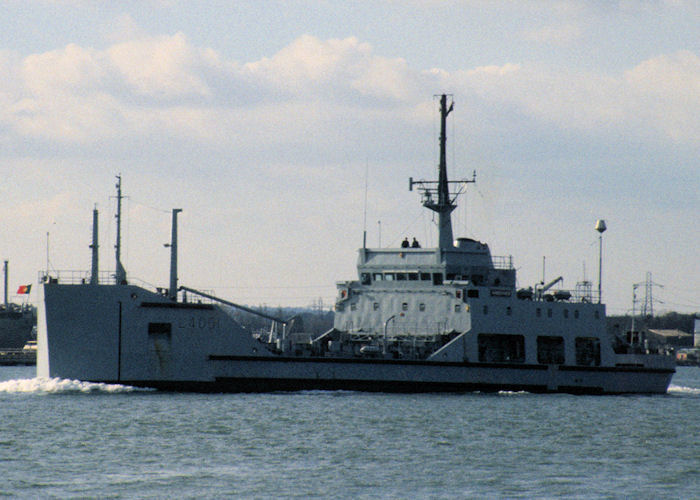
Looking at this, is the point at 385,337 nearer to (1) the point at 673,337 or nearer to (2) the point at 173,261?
(2) the point at 173,261

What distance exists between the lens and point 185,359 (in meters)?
45.1

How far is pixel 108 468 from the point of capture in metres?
29.2

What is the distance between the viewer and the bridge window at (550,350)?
50.8 m

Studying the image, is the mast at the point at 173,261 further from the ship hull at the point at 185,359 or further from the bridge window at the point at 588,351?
the bridge window at the point at 588,351

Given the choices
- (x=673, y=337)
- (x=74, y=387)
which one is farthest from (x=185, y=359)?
(x=673, y=337)

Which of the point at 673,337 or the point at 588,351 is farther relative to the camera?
the point at 673,337

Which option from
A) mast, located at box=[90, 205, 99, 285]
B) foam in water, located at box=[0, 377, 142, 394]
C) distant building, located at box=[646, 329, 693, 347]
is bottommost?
distant building, located at box=[646, 329, 693, 347]

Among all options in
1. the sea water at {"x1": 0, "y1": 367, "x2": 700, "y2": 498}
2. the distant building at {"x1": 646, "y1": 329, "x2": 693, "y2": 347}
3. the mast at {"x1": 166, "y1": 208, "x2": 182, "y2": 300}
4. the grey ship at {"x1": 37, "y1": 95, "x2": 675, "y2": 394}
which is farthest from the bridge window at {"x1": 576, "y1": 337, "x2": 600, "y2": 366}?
the distant building at {"x1": 646, "y1": 329, "x2": 693, "y2": 347}

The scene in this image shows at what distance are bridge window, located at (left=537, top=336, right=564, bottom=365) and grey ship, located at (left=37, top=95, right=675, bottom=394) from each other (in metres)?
0.04

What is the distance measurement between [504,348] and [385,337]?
5275mm

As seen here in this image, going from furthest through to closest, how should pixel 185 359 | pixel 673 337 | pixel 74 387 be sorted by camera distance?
pixel 673 337, pixel 185 359, pixel 74 387

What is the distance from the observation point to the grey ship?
1743 inches

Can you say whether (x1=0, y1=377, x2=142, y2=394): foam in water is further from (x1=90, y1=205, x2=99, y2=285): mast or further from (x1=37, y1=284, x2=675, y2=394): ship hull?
(x1=90, y1=205, x2=99, y2=285): mast

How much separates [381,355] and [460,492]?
822 inches
